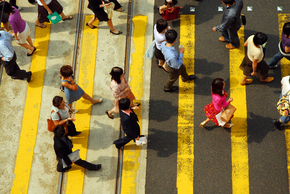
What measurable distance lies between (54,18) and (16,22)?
969 mm

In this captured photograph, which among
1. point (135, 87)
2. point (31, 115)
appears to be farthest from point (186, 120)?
point (31, 115)

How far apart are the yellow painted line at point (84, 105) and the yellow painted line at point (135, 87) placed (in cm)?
100

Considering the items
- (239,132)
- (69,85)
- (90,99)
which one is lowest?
(239,132)

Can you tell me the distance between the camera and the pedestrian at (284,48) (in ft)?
18.4

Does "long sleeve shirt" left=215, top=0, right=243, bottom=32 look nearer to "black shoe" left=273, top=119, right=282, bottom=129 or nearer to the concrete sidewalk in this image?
the concrete sidewalk

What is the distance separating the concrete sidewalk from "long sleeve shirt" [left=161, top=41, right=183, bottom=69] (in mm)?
1395

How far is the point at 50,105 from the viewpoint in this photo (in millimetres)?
7000

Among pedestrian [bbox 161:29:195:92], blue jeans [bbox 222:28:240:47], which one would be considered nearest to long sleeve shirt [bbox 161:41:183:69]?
pedestrian [bbox 161:29:195:92]

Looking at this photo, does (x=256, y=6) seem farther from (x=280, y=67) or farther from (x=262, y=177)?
(x=262, y=177)

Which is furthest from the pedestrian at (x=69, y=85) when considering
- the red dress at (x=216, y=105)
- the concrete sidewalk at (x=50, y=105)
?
the red dress at (x=216, y=105)

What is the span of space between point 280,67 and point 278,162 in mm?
2397

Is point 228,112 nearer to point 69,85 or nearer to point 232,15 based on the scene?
point 232,15

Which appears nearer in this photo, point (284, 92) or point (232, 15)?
point (284, 92)

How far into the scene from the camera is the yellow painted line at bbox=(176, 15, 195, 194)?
619cm
